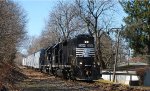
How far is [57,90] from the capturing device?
2205cm

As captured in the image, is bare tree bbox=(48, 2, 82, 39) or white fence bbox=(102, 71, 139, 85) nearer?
white fence bbox=(102, 71, 139, 85)

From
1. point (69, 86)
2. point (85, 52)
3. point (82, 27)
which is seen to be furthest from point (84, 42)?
point (82, 27)

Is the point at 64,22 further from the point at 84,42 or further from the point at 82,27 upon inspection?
the point at 84,42

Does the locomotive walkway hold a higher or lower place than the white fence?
lower

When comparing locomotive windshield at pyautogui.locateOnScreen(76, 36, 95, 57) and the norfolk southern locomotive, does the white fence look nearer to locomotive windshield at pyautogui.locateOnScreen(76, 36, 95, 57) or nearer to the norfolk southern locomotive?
the norfolk southern locomotive

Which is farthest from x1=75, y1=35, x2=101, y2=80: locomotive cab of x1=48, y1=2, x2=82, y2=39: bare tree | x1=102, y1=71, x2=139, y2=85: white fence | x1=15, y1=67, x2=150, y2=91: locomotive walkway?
x1=48, y1=2, x2=82, y2=39: bare tree

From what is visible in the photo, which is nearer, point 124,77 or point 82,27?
point 124,77

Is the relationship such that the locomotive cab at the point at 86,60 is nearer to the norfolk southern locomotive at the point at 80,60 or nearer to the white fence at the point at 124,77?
the norfolk southern locomotive at the point at 80,60

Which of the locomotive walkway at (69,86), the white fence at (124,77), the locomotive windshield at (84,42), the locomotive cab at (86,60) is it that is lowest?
the locomotive walkway at (69,86)

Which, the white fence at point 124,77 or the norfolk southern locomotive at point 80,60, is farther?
the white fence at point 124,77

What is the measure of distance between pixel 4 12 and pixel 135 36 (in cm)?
1698

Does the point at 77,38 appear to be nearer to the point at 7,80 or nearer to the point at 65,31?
the point at 7,80

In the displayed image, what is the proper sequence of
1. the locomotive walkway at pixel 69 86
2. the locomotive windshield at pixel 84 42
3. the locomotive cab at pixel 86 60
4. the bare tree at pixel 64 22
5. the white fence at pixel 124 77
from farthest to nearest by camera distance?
the bare tree at pixel 64 22 → the white fence at pixel 124 77 → the locomotive windshield at pixel 84 42 → the locomotive cab at pixel 86 60 → the locomotive walkway at pixel 69 86

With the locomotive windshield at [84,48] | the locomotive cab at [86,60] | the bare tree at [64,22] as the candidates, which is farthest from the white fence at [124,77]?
the bare tree at [64,22]
